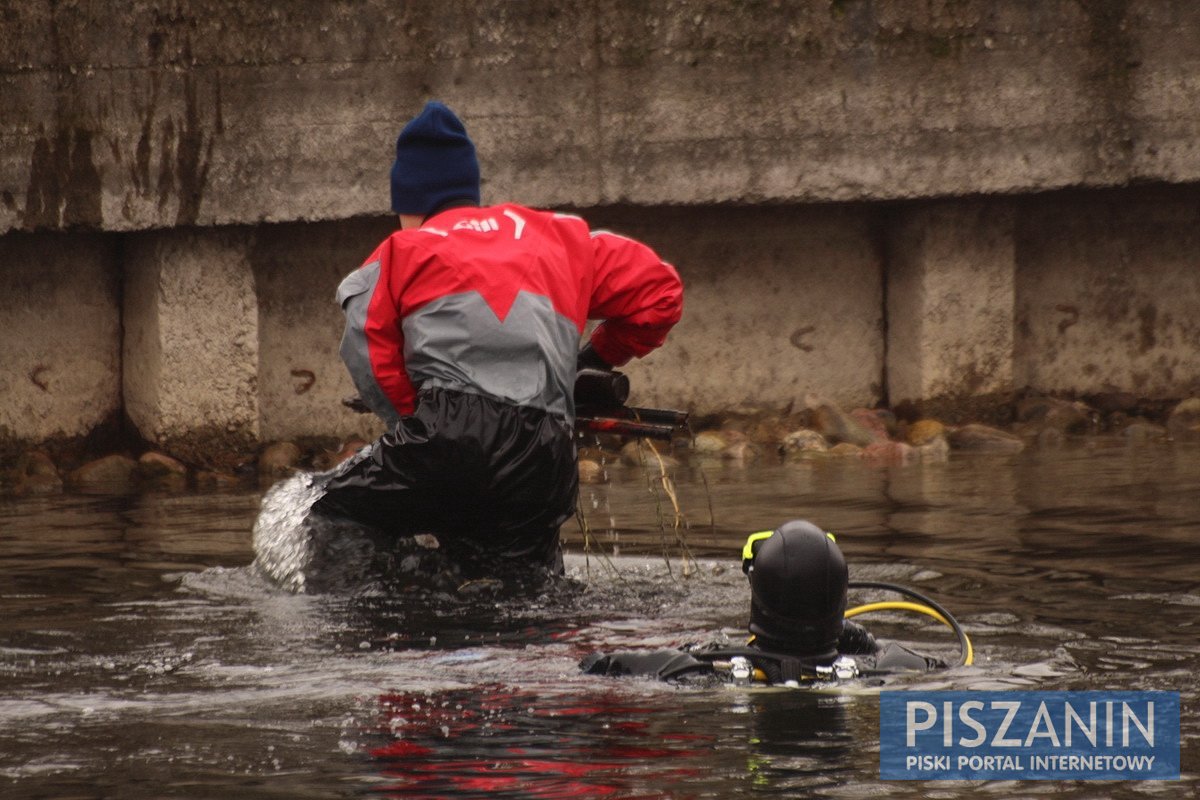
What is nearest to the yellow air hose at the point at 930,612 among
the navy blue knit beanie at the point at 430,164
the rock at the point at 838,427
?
the navy blue knit beanie at the point at 430,164

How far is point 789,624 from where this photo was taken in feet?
15.6

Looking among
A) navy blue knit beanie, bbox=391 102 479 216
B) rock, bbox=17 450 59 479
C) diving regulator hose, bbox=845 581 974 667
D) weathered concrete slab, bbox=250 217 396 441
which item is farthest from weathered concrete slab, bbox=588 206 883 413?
diving regulator hose, bbox=845 581 974 667

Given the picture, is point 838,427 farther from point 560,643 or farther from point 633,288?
point 560,643

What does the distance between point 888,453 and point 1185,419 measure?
1.88m

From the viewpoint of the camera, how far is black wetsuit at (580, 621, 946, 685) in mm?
4781

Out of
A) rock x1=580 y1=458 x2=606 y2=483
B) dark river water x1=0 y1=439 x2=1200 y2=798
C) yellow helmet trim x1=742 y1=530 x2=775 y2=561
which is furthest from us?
rock x1=580 y1=458 x2=606 y2=483

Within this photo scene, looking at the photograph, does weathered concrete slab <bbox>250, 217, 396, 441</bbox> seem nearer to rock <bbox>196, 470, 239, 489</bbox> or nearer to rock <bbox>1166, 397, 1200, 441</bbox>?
rock <bbox>196, 470, 239, 489</bbox>

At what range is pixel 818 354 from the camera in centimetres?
1098

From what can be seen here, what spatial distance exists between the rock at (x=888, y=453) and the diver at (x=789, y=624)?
16.8 ft

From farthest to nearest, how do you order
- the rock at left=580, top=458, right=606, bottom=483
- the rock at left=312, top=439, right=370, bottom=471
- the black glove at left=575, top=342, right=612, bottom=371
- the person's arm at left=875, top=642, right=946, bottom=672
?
the rock at left=312, top=439, right=370, bottom=471
the rock at left=580, top=458, right=606, bottom=483
the black glove at left=575, top=342, right=612, bottom=371
the person's arm at left=875, top=642, right=946, bottom=672

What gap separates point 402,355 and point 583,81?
388 cm

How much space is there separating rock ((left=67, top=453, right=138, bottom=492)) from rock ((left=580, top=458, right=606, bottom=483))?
2190 millimetres

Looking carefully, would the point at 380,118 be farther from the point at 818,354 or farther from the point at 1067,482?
the point at 1067,482

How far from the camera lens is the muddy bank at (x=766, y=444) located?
32.3ft
